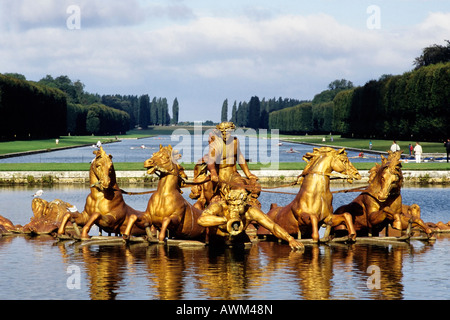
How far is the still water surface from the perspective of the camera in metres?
9.02

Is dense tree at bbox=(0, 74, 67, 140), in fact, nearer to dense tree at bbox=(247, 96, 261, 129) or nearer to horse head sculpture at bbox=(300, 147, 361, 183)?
horse head sculpture at bbox=(300, 147, 361, 183)

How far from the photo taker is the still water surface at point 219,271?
29.6 feet

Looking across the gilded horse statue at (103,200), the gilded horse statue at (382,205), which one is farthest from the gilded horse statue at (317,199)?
the gilded horse statue at (103,200)

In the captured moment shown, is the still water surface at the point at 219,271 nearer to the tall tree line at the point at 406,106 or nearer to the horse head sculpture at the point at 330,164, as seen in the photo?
the horse head sculpture at the point at 330,164

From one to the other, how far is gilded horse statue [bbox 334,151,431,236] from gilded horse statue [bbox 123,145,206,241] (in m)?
2.62

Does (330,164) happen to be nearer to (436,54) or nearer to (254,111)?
(436,54)

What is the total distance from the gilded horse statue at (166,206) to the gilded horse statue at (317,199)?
5.18 ft

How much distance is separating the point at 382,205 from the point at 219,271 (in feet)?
12.1

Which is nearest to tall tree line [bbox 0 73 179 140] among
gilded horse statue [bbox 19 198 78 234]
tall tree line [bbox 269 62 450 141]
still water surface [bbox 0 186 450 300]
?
tall tree line [bbox 269 62 450 141]

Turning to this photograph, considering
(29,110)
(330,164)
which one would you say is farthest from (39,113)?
(330,164)
